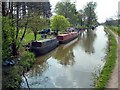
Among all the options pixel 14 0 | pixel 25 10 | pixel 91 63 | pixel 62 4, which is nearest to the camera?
pixel 14 0

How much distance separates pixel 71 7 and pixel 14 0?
40.4 metres

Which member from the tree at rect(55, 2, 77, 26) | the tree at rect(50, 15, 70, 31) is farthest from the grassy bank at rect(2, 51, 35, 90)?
the tree at rect(55, 2, 77, 26)

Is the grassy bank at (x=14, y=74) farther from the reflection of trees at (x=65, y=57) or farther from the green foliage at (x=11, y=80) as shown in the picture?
the reflection of trees at (x=65, y=57)

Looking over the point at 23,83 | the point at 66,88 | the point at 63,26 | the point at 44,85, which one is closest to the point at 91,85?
the point at 66,88

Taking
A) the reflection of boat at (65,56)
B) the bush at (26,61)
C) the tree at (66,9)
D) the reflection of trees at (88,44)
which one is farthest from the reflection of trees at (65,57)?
the tree at (66,9)

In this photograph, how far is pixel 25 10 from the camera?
19.1 meters

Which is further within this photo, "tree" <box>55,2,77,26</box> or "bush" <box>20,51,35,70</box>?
"tree" <box>55,2,77,26</box>

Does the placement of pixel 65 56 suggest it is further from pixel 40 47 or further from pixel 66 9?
pixel 66 9

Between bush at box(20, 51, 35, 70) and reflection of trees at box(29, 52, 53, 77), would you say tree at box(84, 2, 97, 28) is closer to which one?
reflection of trees at box(29, 52, 53, 77)

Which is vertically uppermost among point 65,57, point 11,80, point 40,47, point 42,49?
point 40,47

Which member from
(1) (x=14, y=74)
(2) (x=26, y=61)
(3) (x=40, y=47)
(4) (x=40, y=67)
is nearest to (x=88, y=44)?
(3) (x=40, y=47)

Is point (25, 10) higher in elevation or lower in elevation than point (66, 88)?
higher

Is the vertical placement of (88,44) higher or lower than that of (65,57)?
higher

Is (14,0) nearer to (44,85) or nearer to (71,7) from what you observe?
(44,85)
